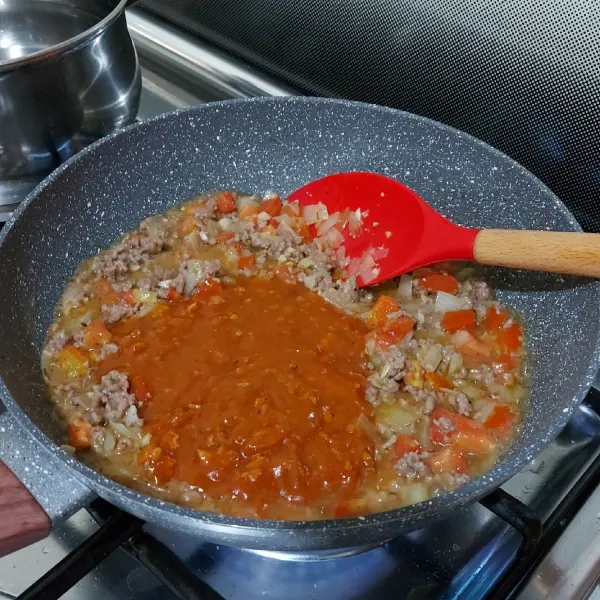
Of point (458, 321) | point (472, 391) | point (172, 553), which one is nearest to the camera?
point (172, 553)

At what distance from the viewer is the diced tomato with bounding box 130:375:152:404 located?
1.20 meters

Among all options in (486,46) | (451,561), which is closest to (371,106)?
(486,46)

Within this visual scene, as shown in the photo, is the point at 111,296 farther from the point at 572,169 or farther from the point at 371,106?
the point at 572,169

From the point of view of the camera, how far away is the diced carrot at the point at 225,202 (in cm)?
159

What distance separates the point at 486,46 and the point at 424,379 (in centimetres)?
70

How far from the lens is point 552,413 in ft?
3.47

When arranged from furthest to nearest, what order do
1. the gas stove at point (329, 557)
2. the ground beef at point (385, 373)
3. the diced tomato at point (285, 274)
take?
1. the diced tomato at point (285, 274)
2. the ground beef at point (385, 373)
3. the gas stove at point (329, 557)

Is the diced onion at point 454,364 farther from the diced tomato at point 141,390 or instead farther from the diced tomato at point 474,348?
the diced tomato at point 141,390

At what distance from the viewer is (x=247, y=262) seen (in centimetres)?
148

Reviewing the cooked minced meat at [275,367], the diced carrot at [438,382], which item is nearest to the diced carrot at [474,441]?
the cooked minced meat at [275,367]

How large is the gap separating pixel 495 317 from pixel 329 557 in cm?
60

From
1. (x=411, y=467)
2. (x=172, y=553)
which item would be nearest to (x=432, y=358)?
(x=411, y=467)

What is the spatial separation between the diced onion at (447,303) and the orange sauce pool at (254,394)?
0.18 metres

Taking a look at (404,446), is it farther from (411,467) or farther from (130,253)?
(130,253)
